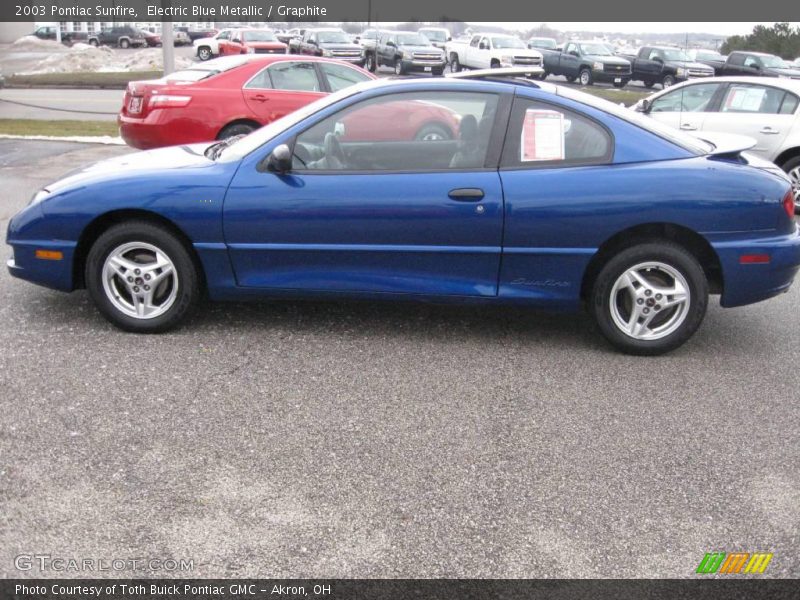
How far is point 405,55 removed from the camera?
114 ft

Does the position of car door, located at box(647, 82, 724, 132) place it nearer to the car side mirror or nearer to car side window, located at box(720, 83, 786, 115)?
car side window, located at box(720, 83, 786, 115)

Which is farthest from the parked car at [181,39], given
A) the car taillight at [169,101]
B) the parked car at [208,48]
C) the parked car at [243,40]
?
the car taillight at [169,101]

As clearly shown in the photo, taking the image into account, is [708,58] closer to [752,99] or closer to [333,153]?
[752,99]

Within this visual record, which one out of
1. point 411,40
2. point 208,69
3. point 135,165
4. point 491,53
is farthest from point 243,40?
point 135,165

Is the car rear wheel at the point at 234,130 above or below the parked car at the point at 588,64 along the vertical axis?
above

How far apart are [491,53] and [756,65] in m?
9.56

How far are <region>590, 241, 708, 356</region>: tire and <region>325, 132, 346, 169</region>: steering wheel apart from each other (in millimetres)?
1633

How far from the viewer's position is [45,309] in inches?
235

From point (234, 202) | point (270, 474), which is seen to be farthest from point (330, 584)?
point (234, 202)

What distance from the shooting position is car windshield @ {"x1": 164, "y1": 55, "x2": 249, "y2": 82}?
38.3 feet

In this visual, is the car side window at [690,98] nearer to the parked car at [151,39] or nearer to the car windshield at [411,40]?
the car windshield at [411,40]

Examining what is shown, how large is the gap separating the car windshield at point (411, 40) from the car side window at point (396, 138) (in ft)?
104

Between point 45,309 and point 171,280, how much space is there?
1.05 metres

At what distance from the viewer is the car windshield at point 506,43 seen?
35812 mm
